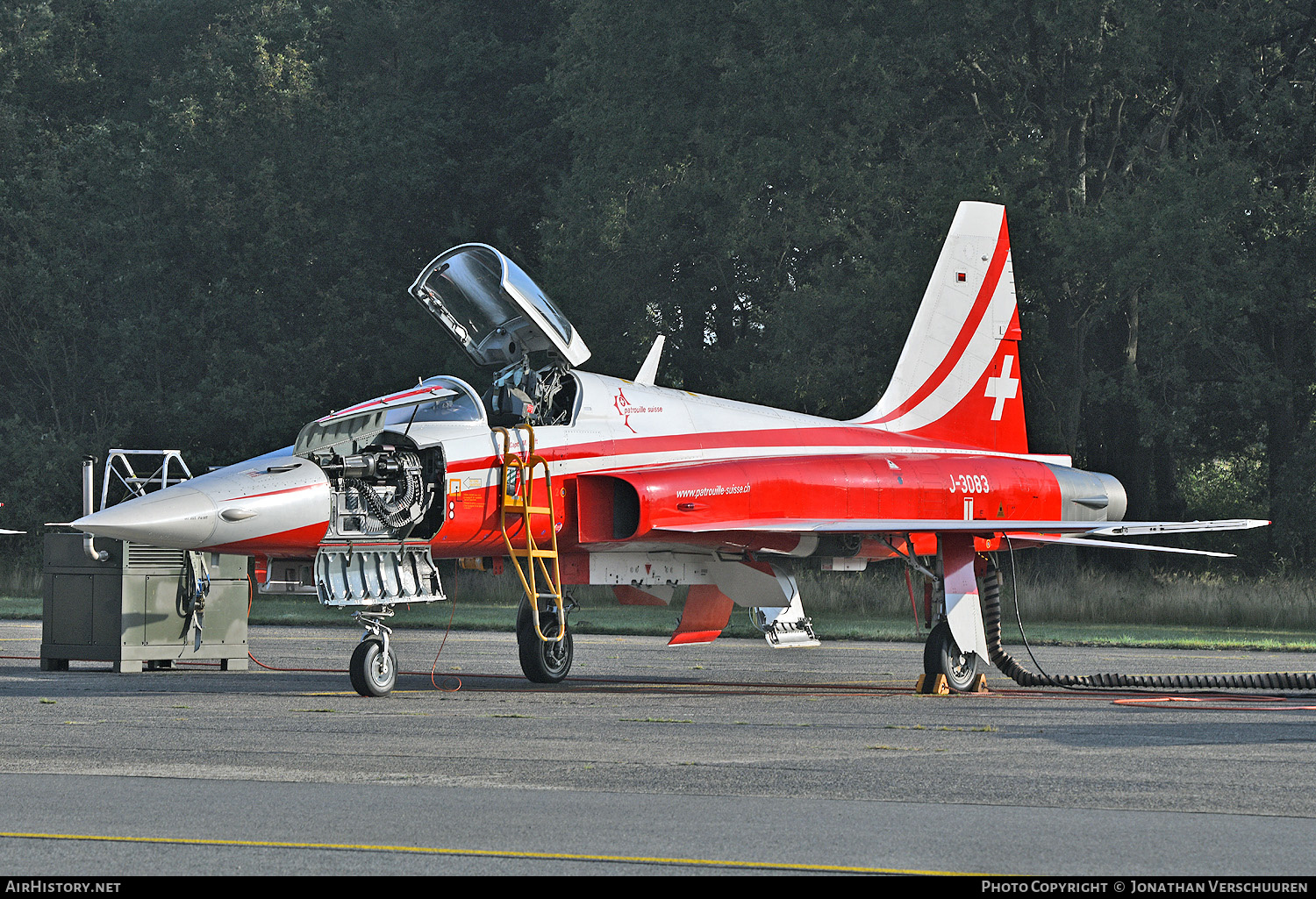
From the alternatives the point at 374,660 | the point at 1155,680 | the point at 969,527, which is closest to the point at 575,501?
the point at 374,660

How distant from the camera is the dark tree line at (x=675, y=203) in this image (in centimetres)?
3638

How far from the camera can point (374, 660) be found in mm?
14336

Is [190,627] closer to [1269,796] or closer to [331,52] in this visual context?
[1269,796]

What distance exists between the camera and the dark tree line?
36.4 m

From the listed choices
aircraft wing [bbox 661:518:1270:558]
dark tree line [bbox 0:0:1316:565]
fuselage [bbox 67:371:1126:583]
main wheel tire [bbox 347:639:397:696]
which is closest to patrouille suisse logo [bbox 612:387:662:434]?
fuselage [bbox 67:371:1126:583]

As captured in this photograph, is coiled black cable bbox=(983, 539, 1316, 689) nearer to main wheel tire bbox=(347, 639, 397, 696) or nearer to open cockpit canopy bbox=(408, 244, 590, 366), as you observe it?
open cockpit canopy bbox=(408, 244, 590, 366)

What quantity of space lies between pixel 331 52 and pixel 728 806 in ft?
169

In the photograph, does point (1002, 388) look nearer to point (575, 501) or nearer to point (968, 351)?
point (968, 351)

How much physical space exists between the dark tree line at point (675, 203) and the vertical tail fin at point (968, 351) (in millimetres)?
15013

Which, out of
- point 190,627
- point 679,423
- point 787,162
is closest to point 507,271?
point 679,423

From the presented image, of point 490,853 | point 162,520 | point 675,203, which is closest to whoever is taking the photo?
point 490,853

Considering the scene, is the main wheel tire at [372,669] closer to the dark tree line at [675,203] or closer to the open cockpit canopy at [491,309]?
the open cockpit canopy at [491,309]

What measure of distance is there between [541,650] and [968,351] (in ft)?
22.5

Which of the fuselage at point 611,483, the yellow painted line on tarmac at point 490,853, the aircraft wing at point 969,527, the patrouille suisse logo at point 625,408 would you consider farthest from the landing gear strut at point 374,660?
the yellow painted line on tarmac at point 490,853
